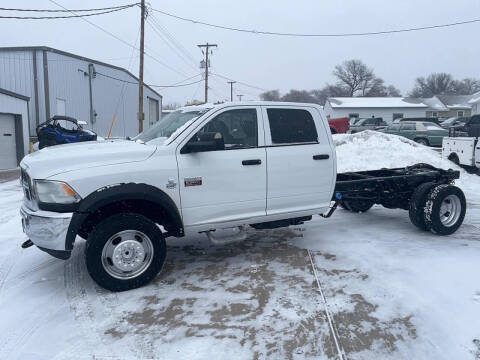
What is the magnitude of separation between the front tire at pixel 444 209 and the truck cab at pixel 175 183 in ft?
5.91

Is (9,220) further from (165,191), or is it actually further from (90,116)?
(90,116)

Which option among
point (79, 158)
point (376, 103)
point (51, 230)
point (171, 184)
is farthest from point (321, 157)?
point (376, 103)

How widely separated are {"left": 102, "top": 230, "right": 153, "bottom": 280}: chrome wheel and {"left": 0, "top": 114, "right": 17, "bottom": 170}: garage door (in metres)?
14.7

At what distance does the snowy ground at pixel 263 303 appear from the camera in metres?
3.48

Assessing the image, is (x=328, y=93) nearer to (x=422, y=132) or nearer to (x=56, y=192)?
(x=422, y=132)

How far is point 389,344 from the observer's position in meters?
3.48

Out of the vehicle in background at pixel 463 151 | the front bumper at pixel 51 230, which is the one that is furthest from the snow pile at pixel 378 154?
the front bumper at pixel 51 230

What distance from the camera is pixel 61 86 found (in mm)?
25094

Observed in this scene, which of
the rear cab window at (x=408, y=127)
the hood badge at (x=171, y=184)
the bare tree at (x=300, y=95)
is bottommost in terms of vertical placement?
the hood badge at (x=171, y=184)

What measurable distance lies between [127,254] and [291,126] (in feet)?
8.63

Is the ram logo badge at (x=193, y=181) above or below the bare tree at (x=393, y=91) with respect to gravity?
below

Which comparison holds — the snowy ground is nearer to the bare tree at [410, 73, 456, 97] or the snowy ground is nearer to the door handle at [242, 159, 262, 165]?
the door handle at [242, 159, 262, 165]

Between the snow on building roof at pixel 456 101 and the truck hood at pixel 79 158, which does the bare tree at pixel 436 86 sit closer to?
the snow on building roof at pixel 456 101

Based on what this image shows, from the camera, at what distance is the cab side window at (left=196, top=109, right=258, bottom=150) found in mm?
5078
